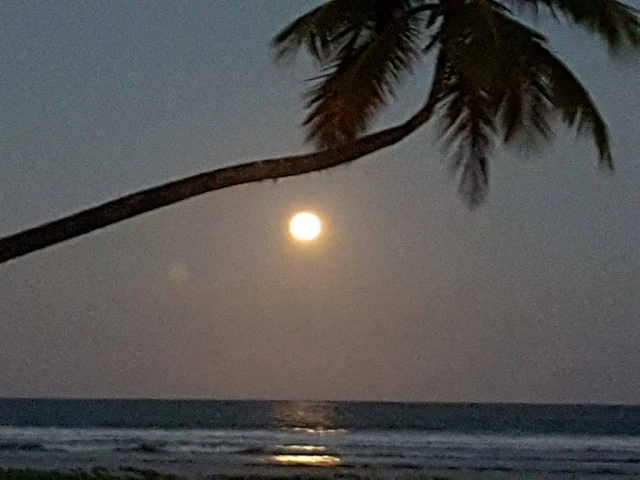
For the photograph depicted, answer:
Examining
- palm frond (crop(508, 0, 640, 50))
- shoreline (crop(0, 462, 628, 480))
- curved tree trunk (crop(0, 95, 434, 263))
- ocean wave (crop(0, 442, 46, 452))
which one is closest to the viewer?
curved tree trunk (crop(0, 95, 434, 263))

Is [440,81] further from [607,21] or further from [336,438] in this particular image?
[336,438]

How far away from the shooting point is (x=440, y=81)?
9.68 m

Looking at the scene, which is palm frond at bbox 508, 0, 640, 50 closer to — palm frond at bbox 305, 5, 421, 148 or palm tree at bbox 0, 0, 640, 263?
palm tree at bbox 0, 0, 640, 263

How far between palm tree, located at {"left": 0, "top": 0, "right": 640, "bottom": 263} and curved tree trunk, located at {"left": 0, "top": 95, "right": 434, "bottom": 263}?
1 cm

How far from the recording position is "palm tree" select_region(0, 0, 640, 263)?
346 inches

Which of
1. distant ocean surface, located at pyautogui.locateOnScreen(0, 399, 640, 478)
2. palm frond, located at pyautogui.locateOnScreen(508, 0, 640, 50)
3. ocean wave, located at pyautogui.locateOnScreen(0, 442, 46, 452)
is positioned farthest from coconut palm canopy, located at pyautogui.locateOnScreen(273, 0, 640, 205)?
ocean wave, located at pyautogui.locateOnScreen(0, 442, 46, 452)

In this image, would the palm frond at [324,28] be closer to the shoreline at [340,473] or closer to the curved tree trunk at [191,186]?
the curved tree trunk at [191,186]

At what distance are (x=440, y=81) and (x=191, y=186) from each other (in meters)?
2.49

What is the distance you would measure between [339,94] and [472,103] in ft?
4.26

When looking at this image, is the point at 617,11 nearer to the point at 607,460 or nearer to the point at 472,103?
the point at 472,103

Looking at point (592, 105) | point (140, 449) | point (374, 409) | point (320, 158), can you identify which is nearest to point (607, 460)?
point (140, 449)

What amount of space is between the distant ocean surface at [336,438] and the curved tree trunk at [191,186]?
22.3 ft

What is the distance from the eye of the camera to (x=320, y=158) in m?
9.29

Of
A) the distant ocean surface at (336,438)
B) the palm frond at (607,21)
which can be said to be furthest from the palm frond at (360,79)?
the distant ocean surface at (336,438)
